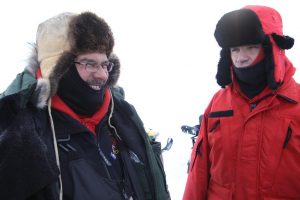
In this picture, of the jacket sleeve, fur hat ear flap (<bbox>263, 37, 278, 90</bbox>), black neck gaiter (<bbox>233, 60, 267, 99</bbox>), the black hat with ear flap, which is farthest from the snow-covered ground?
fur hat ear flap (<bbox>263, 37, 278, 90</bbox>)

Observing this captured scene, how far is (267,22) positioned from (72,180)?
149 centimetres

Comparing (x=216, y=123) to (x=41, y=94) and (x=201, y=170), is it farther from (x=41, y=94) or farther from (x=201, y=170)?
(x=41, y=94)

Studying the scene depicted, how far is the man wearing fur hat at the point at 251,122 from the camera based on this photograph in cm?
196

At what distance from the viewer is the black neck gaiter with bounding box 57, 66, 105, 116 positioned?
1810 millimetres

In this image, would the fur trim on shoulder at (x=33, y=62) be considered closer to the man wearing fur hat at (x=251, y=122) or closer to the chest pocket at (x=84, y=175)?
the chest pocket at (x=84, y=175)

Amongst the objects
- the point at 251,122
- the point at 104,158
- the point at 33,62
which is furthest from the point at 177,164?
the point at 33,62

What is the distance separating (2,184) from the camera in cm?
133

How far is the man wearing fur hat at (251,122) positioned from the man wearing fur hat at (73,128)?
391 millimetres

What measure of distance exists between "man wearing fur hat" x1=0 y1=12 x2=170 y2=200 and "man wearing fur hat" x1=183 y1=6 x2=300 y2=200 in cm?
39

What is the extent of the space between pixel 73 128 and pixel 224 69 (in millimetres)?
1177

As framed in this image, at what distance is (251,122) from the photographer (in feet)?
6.78

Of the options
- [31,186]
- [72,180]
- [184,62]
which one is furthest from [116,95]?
[184,62]

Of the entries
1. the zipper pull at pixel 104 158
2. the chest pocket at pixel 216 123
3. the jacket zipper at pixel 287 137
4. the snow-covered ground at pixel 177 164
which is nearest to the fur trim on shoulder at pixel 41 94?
the zipper pull at pixel 104 158

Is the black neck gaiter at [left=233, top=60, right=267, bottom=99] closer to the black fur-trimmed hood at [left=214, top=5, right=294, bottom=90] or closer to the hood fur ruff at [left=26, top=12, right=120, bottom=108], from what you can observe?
the black fur-trimmed hood at [left=214, top=5, right=294, bottom=90]
